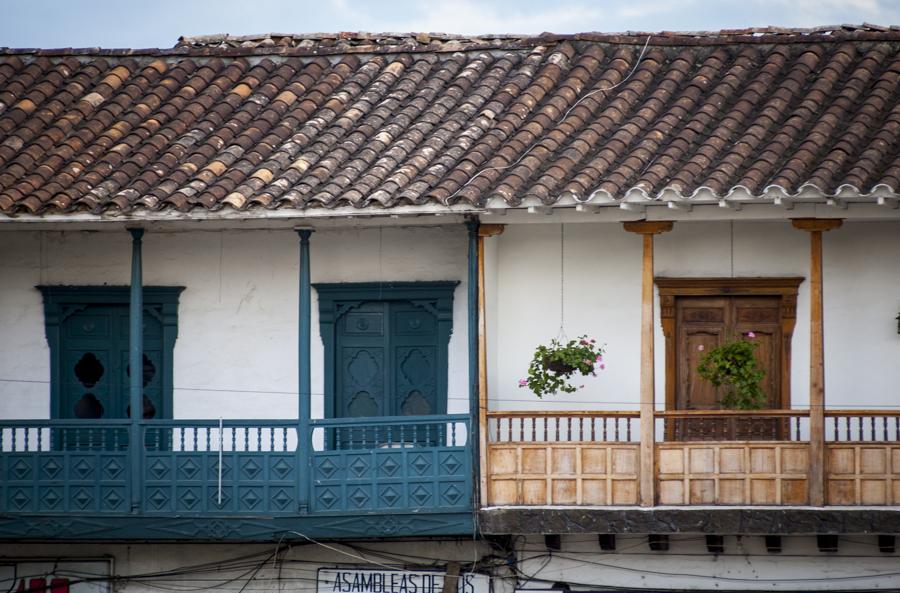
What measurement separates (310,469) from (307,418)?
0.45m

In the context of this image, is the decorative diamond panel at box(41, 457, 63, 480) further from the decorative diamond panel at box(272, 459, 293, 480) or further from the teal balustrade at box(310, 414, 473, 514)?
the teal balustrade at box(310, 414, 473, 514)

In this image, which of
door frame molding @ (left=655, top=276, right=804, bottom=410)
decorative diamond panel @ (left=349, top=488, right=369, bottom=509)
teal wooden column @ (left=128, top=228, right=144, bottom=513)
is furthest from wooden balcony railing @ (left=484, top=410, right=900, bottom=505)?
teal wooden column @ (left=128, top=228, right=144, bottom=513)

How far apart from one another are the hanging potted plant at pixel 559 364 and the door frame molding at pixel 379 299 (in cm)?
99

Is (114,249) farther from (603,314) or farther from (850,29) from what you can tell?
(850,29)

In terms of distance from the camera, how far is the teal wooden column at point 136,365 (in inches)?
537

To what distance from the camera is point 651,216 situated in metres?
13.2

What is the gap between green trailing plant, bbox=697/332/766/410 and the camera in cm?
1350

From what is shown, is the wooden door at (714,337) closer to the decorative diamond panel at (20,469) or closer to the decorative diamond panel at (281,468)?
the decorative diamond panel at (281,468)

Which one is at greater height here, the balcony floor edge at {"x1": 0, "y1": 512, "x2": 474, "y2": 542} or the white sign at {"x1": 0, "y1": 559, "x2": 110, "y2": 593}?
the balcony floor edge at {"x1": 0, "y1": 512, "x2": 474, "y2": 542}

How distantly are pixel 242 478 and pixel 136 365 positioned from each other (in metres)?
1.45

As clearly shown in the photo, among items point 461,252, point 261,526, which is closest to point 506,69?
point 461,252

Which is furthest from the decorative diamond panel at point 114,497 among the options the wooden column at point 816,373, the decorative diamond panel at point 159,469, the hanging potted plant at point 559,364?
the wooden column at point 816,373

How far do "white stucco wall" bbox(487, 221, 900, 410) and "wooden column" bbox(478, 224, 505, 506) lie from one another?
2.62ft

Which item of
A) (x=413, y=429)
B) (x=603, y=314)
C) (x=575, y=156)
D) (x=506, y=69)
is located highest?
(x=506, y=69)
